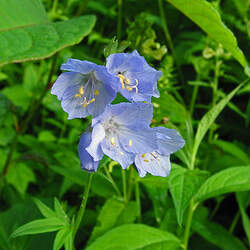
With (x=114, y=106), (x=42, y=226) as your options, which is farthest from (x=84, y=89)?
(x=42, y=226)

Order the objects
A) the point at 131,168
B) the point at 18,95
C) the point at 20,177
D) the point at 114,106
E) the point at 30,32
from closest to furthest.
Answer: the point at 30,32
the point at 114,106
the point at 131,168
the point at 20,177
the point at 18,95

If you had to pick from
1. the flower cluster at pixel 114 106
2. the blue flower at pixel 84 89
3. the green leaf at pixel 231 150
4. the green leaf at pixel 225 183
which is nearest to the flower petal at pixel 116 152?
the flower cluster at pixel 114 106

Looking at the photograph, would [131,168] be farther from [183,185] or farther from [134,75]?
[134,75]

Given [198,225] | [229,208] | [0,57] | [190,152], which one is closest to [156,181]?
[190,152]

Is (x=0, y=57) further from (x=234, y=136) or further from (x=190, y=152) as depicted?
(x=234, y=136)

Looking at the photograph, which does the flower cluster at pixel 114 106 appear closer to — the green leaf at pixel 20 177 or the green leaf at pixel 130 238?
the green leaf at pixel 130 238

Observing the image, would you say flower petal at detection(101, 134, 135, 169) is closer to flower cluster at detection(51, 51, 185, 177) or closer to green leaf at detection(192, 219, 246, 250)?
flower cluster at detection(51, 51, 185, 177)
